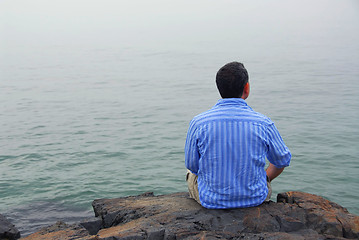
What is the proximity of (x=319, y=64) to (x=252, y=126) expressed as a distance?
91.4 feet

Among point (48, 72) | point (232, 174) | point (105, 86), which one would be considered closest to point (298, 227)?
point (232, 174)

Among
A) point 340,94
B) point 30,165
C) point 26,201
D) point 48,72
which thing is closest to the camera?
point 26,201

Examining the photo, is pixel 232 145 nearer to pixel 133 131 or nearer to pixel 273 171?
pixel 273 171

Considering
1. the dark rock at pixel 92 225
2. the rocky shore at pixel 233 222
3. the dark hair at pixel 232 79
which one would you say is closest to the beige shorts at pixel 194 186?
the rocky shore at pixel 233 222

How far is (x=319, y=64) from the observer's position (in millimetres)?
30875

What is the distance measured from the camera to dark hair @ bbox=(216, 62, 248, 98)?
431 centimetres

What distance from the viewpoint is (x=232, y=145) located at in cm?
435

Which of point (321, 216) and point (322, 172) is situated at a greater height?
point (321, 216)

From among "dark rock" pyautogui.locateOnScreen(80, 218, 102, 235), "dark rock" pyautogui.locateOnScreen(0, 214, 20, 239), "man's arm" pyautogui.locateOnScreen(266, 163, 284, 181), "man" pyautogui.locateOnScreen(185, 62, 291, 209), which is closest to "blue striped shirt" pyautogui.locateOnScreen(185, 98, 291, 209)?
"man" pyautogui.locateOnScreen(185, 62, 291, 209)

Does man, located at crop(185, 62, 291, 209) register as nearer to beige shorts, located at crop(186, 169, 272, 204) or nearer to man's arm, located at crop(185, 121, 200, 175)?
man's arm, located at crop(185, 121, 200, 175)

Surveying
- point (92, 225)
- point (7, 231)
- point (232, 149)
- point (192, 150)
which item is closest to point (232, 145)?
point (232, 149)

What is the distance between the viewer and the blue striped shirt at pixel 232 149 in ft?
14.3

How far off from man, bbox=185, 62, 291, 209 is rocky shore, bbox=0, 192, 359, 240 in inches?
7.8

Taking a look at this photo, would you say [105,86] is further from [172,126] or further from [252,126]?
[252,126]
